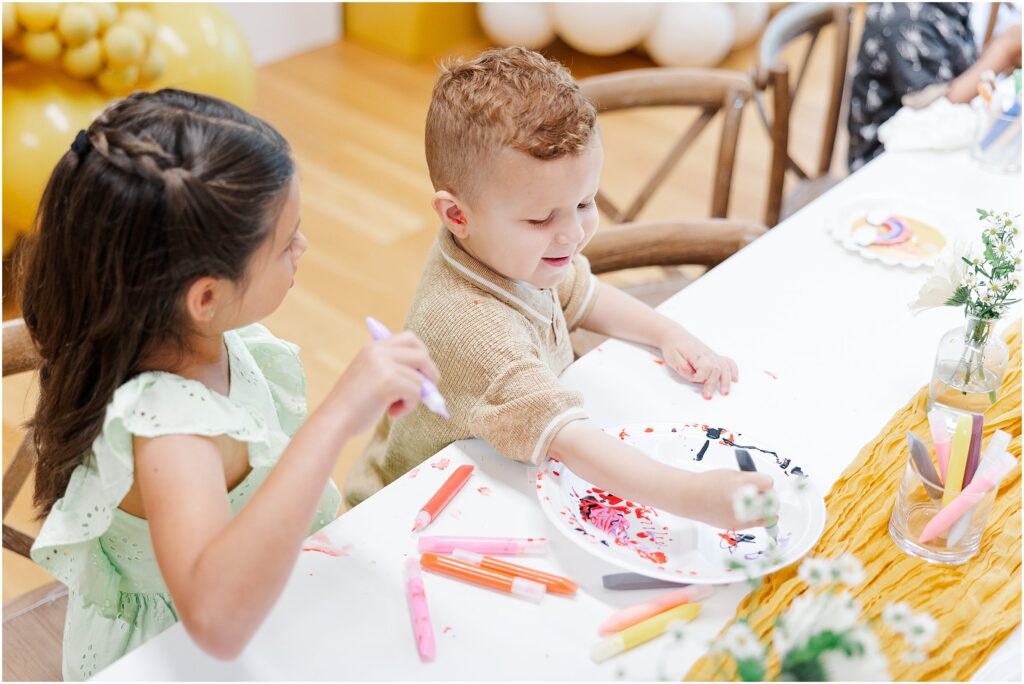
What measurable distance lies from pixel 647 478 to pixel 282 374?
47 cm

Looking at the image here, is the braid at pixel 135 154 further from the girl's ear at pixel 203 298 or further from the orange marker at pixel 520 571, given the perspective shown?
the orange marker at pixel 520 571

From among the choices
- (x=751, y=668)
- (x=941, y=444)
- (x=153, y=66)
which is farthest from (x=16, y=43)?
(x=751, y=668)

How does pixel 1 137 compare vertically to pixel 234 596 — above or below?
below

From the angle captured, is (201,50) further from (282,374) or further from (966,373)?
(966,373)

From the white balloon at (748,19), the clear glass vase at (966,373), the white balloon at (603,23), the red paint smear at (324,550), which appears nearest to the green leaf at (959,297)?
the clear glass vase at (966,373)

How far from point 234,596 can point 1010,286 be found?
87 cm

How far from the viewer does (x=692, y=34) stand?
3906 millimetres

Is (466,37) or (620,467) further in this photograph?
(466,37)

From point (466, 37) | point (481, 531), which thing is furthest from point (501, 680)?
point (466, 37)

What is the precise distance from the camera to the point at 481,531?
41.8 inches

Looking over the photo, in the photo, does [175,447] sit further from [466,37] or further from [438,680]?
[466,37]

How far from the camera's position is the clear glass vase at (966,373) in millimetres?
1242

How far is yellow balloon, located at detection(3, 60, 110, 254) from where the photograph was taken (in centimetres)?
249

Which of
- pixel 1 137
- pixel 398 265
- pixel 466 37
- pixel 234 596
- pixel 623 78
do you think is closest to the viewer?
pixel 234 596
